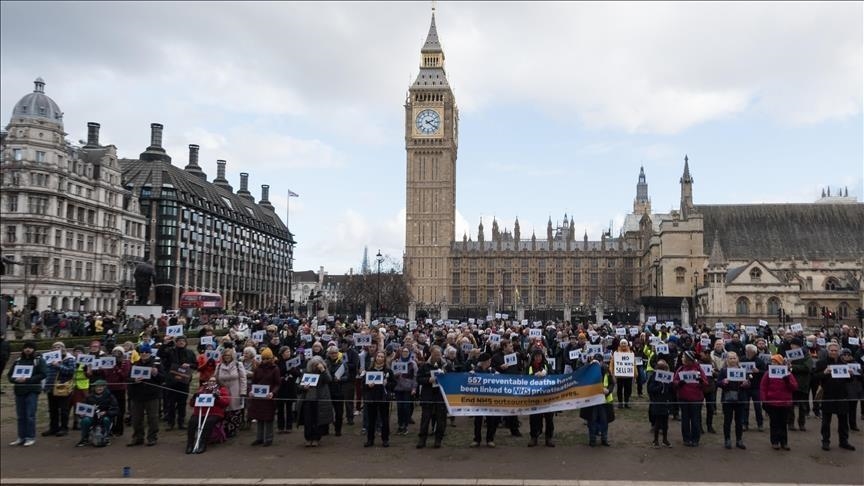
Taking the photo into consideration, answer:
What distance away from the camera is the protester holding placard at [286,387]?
Result: 45.4 feet

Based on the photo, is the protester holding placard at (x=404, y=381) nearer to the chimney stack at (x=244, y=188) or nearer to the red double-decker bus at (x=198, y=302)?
the red double-decker bus at (x=198, y=302)

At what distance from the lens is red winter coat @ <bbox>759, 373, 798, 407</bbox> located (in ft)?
38.9

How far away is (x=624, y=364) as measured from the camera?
1480 cm

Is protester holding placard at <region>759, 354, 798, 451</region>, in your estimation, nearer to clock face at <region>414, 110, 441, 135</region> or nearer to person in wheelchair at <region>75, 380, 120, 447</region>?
person in wheelchair at <region>75, 380, 120, 447</region>

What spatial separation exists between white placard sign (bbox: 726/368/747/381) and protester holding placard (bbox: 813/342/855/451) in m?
1.37

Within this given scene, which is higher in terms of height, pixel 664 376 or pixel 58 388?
pixel 664 376

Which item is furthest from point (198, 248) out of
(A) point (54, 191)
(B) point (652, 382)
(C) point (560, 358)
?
(B) point (652, 382)

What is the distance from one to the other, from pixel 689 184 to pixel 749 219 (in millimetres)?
8029

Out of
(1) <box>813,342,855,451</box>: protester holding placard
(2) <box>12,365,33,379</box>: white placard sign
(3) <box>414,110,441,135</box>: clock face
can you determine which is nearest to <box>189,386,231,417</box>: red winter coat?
(2) <box>12,365,33,379</box>: white placard sign

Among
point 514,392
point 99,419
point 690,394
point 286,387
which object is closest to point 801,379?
point 690,394

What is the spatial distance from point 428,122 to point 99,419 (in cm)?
9984

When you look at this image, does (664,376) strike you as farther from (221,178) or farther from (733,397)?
(221,178)

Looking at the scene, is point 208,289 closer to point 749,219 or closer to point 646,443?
point 749,219

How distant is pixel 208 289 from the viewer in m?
82.3
